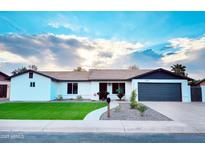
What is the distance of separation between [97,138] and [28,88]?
17.1 metres

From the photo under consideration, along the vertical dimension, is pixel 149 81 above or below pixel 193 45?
below

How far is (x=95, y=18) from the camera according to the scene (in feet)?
34.2

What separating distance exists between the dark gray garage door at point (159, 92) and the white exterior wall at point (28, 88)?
11202 mm

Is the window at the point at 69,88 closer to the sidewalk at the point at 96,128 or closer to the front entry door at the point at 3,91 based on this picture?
the front entry door at the point at 3,91

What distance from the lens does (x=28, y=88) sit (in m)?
20.0

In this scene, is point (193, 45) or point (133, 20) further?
point (193, 45)

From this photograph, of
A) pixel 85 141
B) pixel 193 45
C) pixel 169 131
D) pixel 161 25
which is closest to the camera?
pixel 85 141

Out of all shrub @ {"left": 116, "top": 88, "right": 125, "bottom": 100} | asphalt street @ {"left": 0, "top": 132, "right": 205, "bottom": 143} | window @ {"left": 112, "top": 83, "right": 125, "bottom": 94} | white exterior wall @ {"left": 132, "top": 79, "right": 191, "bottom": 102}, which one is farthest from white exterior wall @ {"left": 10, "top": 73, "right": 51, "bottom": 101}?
asphalt street @ {"left": 0, "top": 132, "right": 205, "bottom": 143}

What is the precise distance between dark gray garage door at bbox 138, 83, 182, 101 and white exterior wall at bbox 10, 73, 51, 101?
11202mm

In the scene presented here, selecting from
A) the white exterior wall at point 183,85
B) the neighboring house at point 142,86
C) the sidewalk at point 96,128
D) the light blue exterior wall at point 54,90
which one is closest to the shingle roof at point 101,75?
the light blue exterior wall at point 54,90

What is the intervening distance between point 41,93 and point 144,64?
1661 cm

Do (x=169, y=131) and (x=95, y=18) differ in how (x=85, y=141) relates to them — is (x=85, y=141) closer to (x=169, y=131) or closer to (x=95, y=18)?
(x=169, y=131)

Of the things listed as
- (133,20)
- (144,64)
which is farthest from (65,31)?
(144,64)
